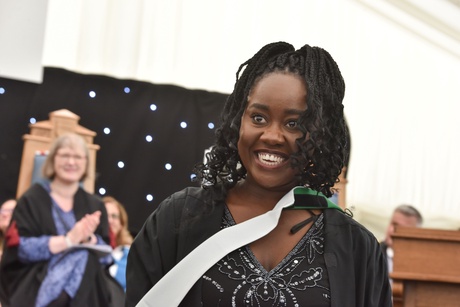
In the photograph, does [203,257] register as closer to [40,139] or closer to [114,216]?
[114,216]

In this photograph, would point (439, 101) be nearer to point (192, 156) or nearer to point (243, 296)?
point (192, 156)

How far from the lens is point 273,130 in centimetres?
194

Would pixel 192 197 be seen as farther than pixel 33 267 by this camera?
No

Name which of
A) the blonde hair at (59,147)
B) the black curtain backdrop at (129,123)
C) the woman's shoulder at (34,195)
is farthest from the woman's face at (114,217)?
the black curtain backdrop at (129,123)

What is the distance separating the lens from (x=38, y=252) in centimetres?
525

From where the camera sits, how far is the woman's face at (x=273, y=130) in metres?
1.94

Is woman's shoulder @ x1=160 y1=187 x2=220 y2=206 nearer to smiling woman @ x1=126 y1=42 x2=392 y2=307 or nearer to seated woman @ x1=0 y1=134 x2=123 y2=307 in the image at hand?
smiling woman @ x1=126 y1=42 x2=392 y2=307

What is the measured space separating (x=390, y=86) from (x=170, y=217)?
301 inches

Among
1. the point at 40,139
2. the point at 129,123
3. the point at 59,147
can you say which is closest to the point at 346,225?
the point at 59,147

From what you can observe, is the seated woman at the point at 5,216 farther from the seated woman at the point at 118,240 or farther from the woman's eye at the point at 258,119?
the woman's eye at the point at 258,119

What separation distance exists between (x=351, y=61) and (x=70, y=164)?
432cm

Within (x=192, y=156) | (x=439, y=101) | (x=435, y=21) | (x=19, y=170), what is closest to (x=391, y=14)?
(x=435, y=21)

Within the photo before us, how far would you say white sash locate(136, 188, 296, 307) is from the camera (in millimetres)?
1875

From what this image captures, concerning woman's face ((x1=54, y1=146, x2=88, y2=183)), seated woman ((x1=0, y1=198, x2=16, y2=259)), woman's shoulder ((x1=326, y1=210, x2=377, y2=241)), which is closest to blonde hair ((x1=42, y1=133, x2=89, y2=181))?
woman's face ((x1=54, y1=146, x2=88, y2=183))
